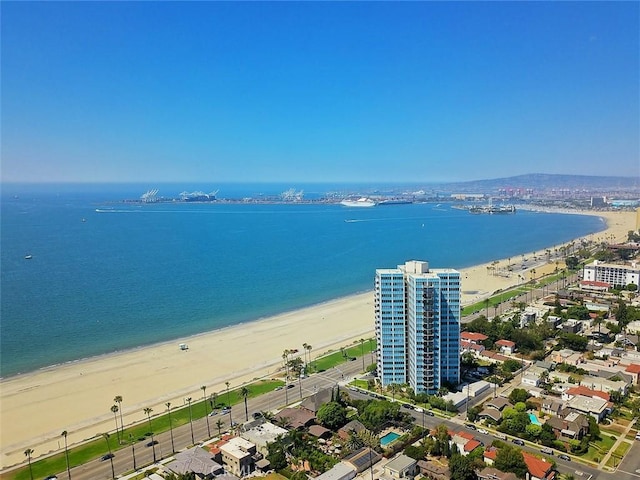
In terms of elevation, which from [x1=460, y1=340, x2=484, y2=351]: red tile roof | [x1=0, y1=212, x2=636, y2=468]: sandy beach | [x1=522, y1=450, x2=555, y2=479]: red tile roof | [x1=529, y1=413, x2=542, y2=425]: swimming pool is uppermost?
[x1=522, y1=450, x2=555, y2=479]: red tile roof

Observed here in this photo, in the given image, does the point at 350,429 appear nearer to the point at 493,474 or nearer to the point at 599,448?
the point at 493,474

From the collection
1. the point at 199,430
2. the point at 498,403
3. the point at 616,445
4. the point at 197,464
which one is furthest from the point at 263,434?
the point at 616,445

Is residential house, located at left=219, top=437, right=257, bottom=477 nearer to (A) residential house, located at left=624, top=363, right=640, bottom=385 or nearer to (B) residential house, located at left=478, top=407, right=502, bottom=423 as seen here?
(B) residential house, located at left=478, top=407, right=502, bottom=423

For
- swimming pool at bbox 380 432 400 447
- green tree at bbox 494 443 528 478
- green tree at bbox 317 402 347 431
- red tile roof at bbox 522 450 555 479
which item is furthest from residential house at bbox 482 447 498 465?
green tree at bbox 317 402 347 431

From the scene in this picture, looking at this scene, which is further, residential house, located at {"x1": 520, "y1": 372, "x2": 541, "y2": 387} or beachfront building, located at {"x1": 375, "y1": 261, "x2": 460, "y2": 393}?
residential house, located at {"x1": 520, "y1": 372, "x2": 541, "y2": 387}

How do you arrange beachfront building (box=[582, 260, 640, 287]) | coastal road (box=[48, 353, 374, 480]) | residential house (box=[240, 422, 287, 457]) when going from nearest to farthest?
coastal road (box=[48, 353, 374, 480]) → residential house (box=[240, 422, 287, 457]) → beachfront building (box=[582, 260, 640, 287])

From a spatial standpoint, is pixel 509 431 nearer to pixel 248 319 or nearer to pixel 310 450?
pixel 310 450
